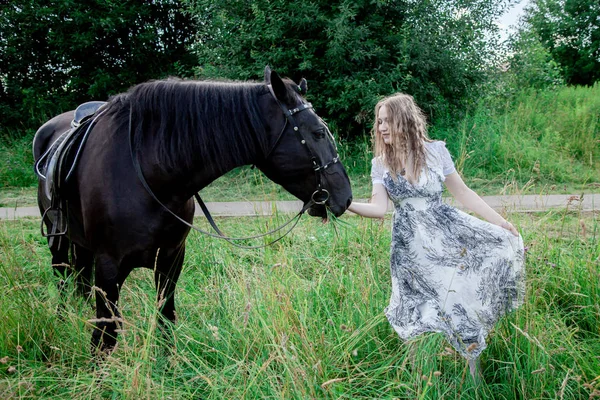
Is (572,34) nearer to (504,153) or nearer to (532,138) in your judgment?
(532,138)

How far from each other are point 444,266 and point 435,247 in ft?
0.37

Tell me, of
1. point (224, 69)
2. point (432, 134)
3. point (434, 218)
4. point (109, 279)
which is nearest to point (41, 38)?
point (224, 69)

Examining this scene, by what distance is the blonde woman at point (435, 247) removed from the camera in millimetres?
2523

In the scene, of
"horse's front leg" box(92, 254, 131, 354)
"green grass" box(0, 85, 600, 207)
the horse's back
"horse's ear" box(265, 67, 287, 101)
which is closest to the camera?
"horse's ear" box(265, 67, 287, 101)

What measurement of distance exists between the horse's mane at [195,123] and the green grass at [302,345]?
71 cm

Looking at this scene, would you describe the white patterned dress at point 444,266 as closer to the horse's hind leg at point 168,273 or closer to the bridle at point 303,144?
the bridle at point 303,144

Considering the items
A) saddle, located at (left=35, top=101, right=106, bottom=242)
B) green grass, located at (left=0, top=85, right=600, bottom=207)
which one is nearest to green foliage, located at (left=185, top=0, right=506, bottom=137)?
green grass, located at (left=0, top=85, right=600, bottom=207)

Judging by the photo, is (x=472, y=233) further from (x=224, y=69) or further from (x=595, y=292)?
(x=224, y=69)

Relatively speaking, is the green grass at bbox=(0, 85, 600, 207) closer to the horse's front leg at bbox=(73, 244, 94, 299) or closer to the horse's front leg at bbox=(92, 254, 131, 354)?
the horse's front leg at bbox=(73, 244, 94, 299)

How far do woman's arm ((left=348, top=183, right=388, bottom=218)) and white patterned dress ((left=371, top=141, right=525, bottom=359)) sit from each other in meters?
0.04

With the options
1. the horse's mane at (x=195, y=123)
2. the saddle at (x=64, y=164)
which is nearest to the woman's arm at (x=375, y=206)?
the horse's mane at (x=195, y=123)

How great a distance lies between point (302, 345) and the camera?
2488mm

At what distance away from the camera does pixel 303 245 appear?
447 centimetres

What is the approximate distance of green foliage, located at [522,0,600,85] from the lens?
24.2m
